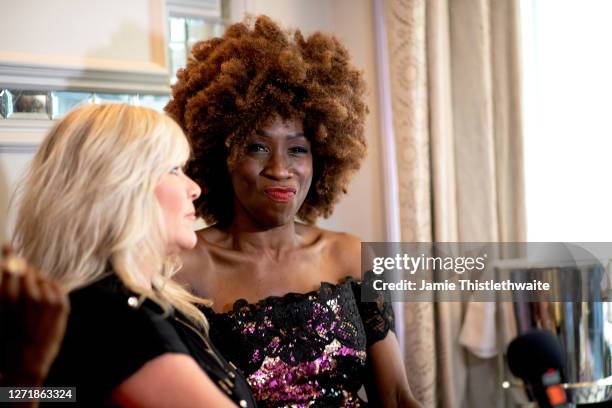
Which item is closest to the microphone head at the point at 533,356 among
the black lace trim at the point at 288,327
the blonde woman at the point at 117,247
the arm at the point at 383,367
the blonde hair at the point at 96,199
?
the blonde woman at the point at 117,247

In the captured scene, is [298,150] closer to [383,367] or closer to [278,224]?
[278,224]

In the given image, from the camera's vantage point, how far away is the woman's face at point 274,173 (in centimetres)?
Answer: 179

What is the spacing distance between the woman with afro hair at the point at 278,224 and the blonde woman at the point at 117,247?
42 cm

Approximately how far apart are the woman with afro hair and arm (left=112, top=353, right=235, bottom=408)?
0.59m

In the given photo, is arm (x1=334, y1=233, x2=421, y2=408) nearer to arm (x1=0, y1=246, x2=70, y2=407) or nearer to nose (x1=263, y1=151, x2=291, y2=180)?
nose (x1=263, y1=151, x2=291, y2=180)

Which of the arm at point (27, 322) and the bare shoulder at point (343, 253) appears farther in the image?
the bare shoulder at point (343, 253)

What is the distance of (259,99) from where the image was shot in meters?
1.82

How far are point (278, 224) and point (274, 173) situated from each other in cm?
16

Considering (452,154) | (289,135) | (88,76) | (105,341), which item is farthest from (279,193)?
(452,154)

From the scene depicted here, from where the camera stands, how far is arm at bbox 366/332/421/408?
1.92 metres

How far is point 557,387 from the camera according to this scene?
1.01 m

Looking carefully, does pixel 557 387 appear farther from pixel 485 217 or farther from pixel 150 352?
pixel 485 217

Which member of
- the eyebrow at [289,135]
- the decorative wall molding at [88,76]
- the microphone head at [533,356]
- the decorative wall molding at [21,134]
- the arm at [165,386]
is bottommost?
the arm at [165,386]

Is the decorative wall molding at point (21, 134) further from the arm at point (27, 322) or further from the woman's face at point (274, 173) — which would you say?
the arm at point (27, 322)
